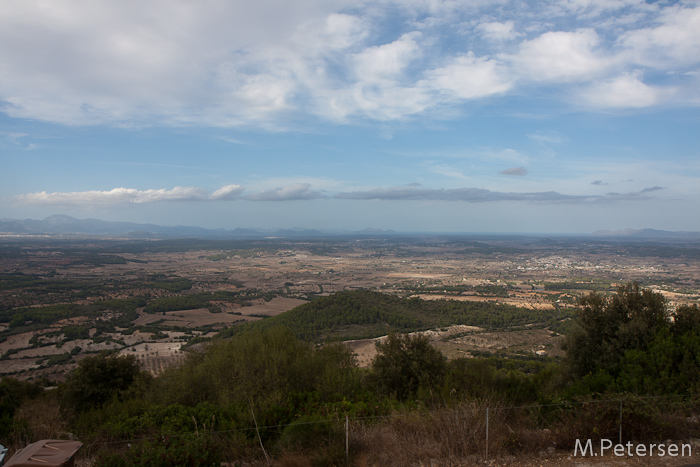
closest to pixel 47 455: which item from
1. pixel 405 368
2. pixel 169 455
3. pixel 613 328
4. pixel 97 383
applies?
pixel 169 455

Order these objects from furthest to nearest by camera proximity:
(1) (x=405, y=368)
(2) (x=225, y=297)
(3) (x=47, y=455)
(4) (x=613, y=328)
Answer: (2) (x=225, y=297) < (1) (x=405, y=368) < (4) (x=613, y=328) < (3) (x=47, y=455)

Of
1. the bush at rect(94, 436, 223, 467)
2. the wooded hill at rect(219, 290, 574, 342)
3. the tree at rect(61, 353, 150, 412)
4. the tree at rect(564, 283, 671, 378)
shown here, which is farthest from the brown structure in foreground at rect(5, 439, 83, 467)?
the wooded hill at rect(219, 290, 574, 342)

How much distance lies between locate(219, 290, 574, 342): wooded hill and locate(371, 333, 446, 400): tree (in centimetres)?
3026

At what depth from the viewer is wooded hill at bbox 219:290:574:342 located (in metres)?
51.7

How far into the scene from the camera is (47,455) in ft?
20.6

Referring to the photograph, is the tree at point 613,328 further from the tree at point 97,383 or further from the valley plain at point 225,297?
the tree at point 97,383

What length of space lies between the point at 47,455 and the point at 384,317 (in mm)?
53937

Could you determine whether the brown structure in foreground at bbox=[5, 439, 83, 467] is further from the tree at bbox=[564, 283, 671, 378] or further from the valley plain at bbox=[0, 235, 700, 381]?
the valley plain at bbox=[0, 235, 700, 381]

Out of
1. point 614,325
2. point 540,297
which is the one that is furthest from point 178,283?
point 614,325

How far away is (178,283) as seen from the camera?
320 ft

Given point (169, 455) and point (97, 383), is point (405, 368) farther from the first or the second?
point (97, 383)

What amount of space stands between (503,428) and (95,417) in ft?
39.8

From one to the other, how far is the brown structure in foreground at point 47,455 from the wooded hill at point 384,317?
41030mm

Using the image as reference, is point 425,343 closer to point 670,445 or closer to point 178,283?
point 670,445
